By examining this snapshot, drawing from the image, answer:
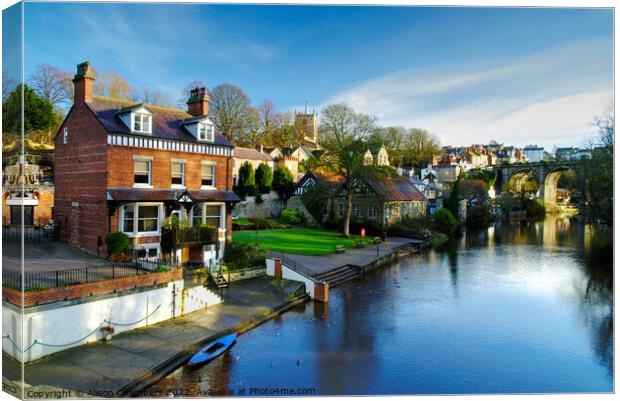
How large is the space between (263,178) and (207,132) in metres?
20.7

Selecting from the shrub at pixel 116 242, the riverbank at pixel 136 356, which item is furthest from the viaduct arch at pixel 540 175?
the shrub at pixel 116 242

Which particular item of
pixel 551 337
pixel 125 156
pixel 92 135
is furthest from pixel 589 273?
pixel 92 135

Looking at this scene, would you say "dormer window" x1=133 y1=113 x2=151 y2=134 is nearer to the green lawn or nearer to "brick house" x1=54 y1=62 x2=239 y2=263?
"brick house" x1=54 y1=62 x2=239 y2=263

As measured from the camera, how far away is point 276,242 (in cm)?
2817

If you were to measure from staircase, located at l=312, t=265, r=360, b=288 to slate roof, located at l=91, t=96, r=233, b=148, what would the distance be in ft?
24.8

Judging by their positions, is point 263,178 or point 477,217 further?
point 477,217

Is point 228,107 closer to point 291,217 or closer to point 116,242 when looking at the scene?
point 291,217

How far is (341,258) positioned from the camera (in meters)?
25.4

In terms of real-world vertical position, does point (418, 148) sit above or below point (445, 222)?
above

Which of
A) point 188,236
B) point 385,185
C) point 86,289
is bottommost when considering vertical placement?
point 86,289

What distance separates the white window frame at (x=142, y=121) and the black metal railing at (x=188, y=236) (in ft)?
13.1

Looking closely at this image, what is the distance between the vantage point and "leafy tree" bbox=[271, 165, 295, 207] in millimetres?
41219

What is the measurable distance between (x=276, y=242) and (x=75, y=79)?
587 inches

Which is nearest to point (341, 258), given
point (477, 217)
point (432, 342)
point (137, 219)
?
point (137, 219)
